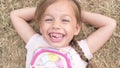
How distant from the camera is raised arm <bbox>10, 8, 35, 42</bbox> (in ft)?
8.73

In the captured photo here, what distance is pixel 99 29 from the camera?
8.67ft

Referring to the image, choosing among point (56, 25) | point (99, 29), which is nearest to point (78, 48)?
point (99, 29)

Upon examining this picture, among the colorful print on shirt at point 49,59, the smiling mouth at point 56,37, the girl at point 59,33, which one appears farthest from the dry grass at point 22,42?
the smiling mouth at point 56,37

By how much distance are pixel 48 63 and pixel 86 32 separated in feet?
1.50

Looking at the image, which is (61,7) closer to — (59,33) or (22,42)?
(59,33)

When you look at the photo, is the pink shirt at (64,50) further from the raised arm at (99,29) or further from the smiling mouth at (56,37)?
the smiling mouth at (56,37)

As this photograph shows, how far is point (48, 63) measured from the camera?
253cm

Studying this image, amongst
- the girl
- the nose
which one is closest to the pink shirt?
the girl

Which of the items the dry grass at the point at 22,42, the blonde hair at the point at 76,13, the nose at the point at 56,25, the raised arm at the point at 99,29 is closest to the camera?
the nose at the point at 56,25

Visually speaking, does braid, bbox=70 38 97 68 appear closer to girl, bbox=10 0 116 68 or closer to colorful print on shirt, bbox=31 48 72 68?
girl, bbox=10 0 116 68

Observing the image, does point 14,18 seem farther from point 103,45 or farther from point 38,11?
point 103,45

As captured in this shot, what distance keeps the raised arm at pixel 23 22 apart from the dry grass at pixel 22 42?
13 cm

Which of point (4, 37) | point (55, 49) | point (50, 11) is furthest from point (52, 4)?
point (4, 37)

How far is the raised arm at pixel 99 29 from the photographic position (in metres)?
2.60
